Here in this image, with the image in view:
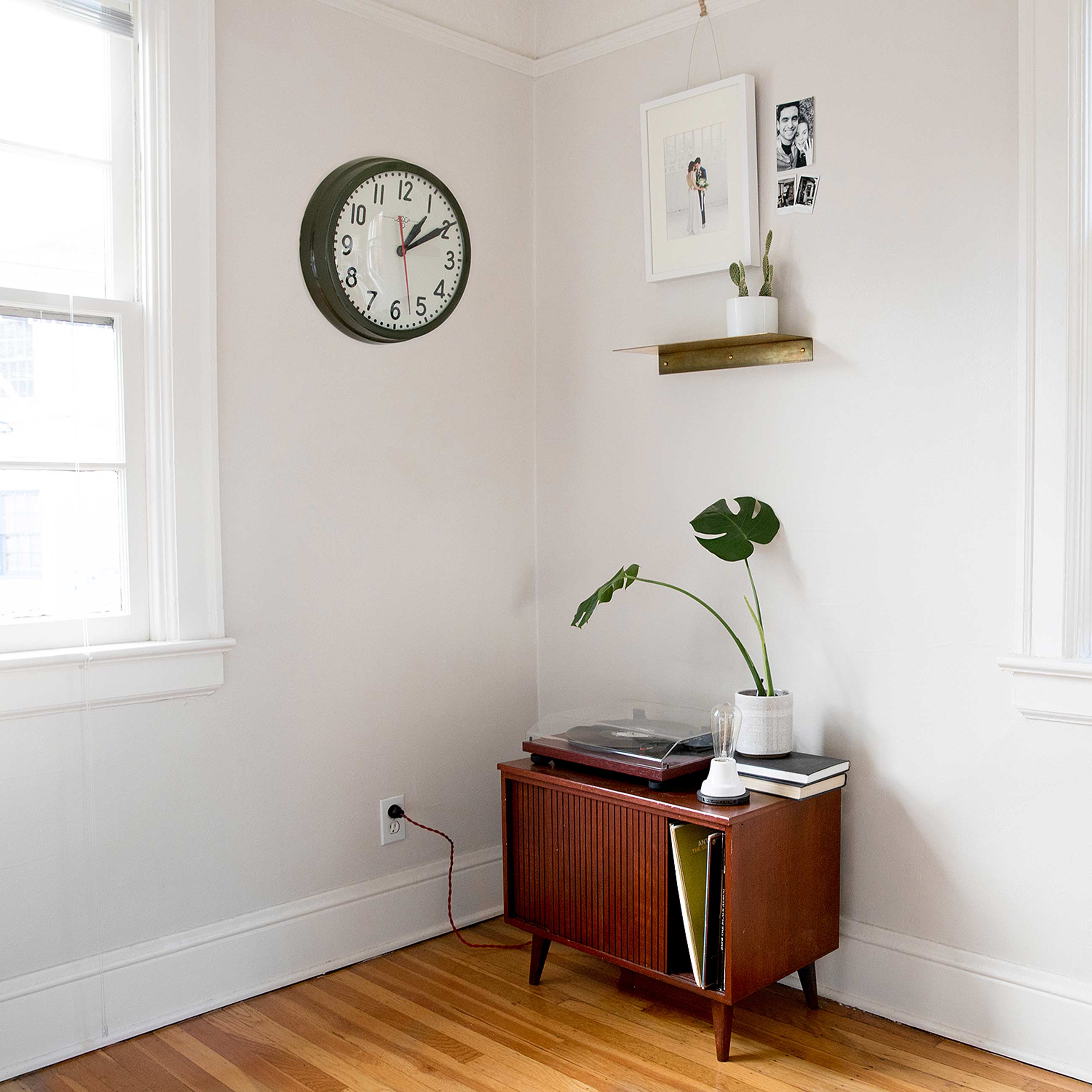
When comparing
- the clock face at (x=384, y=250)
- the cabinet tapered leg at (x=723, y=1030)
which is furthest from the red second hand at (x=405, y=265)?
the cabinet tapered leg at (x=723, y=1030)

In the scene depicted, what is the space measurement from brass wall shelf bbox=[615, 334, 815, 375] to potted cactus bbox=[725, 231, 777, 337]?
25mm

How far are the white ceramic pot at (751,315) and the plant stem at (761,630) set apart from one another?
0.53 m

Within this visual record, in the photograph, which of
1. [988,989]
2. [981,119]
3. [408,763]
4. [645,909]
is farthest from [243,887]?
[981,119]

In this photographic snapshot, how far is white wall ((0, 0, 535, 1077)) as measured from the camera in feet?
7.64

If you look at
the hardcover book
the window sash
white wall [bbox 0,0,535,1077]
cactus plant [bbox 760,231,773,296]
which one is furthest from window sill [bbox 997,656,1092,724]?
the window sash

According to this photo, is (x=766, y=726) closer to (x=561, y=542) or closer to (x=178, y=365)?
(x=561, y=542)

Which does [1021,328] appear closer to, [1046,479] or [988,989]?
[1046,479]

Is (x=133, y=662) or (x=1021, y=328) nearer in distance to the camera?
(x=1021, y=328)

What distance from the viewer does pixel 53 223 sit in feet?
7.39

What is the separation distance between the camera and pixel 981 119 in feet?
7.39

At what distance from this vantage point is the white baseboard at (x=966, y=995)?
218cm

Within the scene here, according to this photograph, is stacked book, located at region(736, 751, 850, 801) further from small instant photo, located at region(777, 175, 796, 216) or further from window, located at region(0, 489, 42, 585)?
window, located at region(0, 489, 42, 585)

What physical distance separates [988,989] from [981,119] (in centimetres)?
181

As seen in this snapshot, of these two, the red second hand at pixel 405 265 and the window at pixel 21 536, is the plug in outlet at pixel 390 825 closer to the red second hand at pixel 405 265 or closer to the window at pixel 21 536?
the window at pixel 21 536
